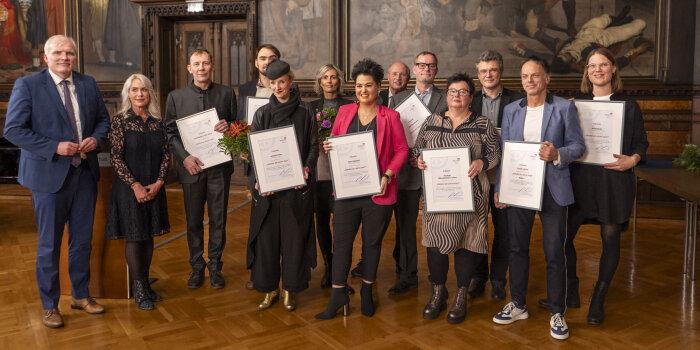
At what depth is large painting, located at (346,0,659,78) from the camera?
24.7 feet

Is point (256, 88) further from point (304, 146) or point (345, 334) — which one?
point (345, 334)

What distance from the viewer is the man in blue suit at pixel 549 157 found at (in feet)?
10.7

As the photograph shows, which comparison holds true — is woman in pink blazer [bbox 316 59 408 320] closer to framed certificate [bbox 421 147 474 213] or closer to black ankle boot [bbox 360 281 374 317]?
black ankle boot [bbox 360 281 374 317]

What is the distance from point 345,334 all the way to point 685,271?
3219 millimetres

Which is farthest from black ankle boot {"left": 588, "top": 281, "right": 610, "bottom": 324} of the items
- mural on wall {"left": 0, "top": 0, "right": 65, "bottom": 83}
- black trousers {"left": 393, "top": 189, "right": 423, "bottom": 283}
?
mural on wall {"left": 0, "top": 0, "right": 65, "bottom": 83}

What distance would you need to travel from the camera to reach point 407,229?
413cm

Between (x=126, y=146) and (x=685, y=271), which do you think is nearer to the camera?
(x=126, y=146)

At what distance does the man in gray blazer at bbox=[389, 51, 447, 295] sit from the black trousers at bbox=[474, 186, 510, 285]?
0.51 metres

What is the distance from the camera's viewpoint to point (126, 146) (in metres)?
3.75

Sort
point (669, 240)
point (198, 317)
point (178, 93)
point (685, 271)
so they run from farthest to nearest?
point (669, 240) < point (685, 271) < point (178, 93) < point (198, 317)

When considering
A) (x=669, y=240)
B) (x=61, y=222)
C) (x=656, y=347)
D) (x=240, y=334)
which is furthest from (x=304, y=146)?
(x=669, y=240)

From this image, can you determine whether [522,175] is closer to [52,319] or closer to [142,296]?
[142,296]

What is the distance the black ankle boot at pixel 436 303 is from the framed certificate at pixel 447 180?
1.95 feet

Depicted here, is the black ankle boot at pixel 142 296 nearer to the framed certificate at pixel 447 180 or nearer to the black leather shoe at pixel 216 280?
the black leather shoe at pixel 216 280
